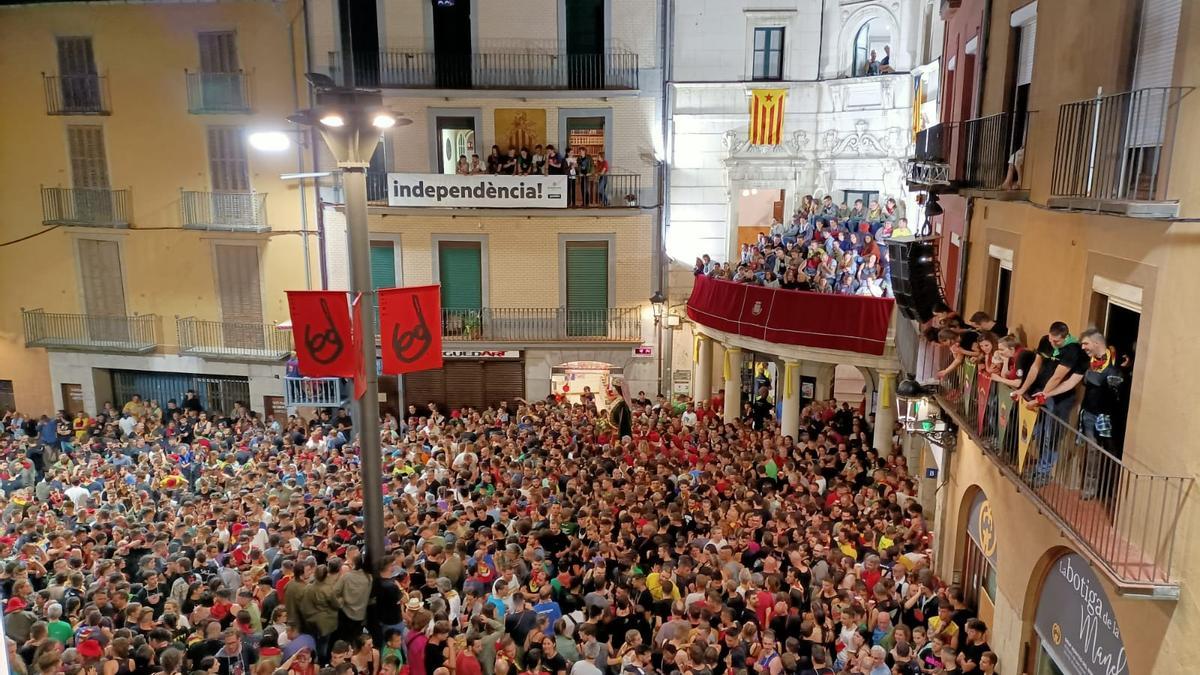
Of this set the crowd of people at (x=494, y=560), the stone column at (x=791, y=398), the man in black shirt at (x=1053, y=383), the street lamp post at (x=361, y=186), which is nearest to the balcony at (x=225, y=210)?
the crowd of people at (x=494, y=560)

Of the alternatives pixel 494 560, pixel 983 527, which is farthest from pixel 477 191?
pixel 983 527

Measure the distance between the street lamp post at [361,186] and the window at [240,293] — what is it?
15.5 meters

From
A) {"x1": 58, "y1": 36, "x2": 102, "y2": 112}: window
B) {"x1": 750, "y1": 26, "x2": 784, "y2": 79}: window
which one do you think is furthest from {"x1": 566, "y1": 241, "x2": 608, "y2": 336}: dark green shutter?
{"x1": 58, "y1": 36, "x2": 102, "y2": 112}: window

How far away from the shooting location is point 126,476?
16453 mm

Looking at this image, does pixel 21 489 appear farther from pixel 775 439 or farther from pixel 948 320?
pixel 948 320

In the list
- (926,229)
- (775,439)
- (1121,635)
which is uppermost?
(926,229)

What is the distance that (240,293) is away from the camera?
2386cm

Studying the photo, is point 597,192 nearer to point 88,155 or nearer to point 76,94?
point 88,155

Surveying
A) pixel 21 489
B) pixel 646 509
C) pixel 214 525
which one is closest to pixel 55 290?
pixel 21 489

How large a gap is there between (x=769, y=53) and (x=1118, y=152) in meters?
16.1

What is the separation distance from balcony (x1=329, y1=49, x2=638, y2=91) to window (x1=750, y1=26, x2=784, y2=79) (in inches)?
124

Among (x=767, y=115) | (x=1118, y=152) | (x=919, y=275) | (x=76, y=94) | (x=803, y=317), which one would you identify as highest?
(x=76, y=94)

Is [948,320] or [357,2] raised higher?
[357,2]

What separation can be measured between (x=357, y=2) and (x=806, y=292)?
1429cm
